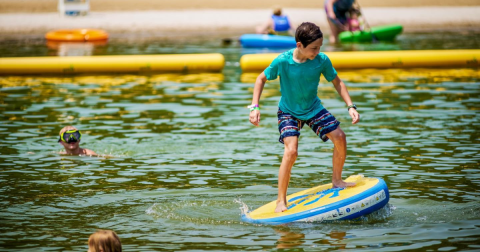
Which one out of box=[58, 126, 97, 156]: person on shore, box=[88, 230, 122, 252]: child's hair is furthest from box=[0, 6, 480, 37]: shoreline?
box=[88, 230, 122, 252]: child's hair

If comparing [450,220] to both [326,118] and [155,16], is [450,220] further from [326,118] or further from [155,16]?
[155,16]

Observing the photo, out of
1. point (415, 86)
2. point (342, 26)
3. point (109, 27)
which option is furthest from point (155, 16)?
point (415, 86)

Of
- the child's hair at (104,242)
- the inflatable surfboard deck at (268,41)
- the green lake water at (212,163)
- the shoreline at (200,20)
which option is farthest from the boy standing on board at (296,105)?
the shoreline at (200,20)

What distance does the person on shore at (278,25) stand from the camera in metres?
21.7

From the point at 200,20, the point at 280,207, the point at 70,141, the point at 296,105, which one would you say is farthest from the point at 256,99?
the point at 200,20

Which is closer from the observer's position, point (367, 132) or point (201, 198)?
point (201, 198)

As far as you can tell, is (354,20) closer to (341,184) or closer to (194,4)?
(194,4)

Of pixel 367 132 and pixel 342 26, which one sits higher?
pixel 342 26

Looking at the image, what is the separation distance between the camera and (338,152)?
648 centimetres

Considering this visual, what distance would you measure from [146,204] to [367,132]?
436 cm

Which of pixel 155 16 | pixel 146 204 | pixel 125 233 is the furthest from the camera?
pixel 155 16

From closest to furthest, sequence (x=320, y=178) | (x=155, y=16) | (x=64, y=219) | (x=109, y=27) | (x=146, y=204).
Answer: (x=64, y=219), (x=146, y=204), (x=320, y=178), (x=109, y=27), (x=155, y=16)

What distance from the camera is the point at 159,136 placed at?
10.4 metres

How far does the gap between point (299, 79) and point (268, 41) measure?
1500cm
